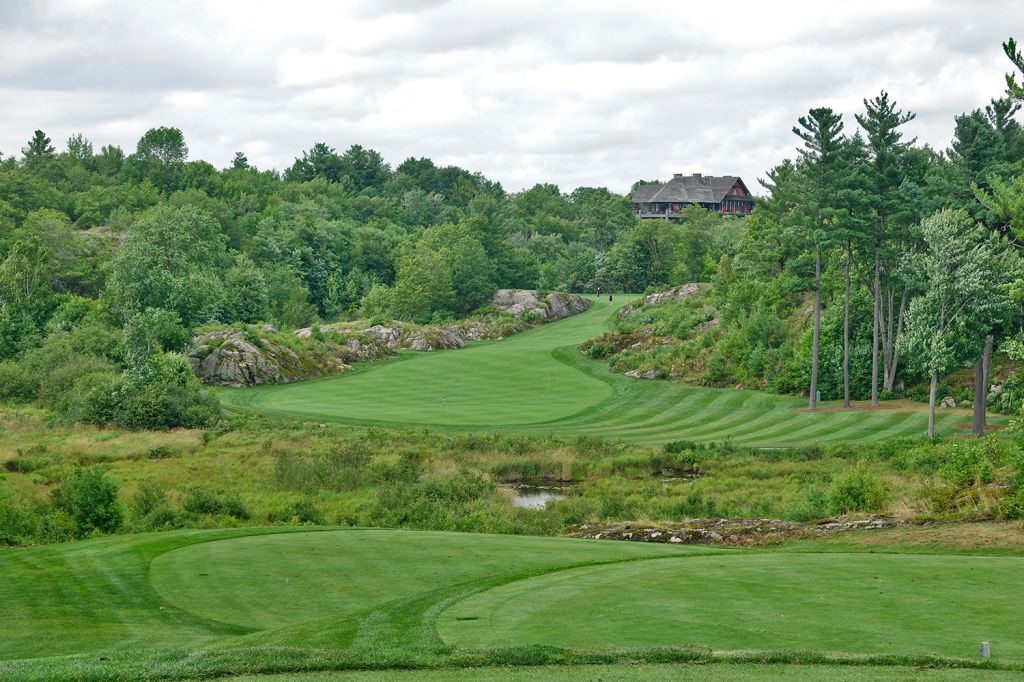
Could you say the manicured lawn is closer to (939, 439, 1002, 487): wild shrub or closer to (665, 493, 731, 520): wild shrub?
(939, 439, 1002, 487): wild shrub

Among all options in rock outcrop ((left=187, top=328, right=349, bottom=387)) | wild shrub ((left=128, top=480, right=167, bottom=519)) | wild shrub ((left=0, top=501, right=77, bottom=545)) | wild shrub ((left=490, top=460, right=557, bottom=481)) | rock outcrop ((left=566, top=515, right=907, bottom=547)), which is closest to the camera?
wild shrub ((left=0, top=501, right=77, bottom=545))

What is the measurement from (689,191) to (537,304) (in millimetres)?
65114

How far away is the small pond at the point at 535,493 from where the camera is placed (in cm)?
3820

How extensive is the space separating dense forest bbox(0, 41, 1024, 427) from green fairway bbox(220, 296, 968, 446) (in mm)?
3679

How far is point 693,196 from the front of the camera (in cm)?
→ 16312

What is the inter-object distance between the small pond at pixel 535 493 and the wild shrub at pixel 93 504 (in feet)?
47.1

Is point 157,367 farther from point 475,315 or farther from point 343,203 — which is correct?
point 343,203

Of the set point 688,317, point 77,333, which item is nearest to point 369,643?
point 77,333

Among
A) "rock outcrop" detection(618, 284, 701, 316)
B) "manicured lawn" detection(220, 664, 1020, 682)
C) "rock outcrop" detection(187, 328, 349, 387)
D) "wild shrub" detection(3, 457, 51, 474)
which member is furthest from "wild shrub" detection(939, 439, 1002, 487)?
"rock outcrop" detection(618, 284, 701, 316)

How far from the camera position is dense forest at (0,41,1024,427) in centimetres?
5169

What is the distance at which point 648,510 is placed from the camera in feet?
111

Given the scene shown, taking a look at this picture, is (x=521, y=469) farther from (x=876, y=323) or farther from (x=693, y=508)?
(x=876, y=323)

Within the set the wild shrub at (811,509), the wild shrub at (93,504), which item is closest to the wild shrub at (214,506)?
the wild shrub at (93,504)

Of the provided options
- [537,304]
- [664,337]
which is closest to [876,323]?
[664,337]
